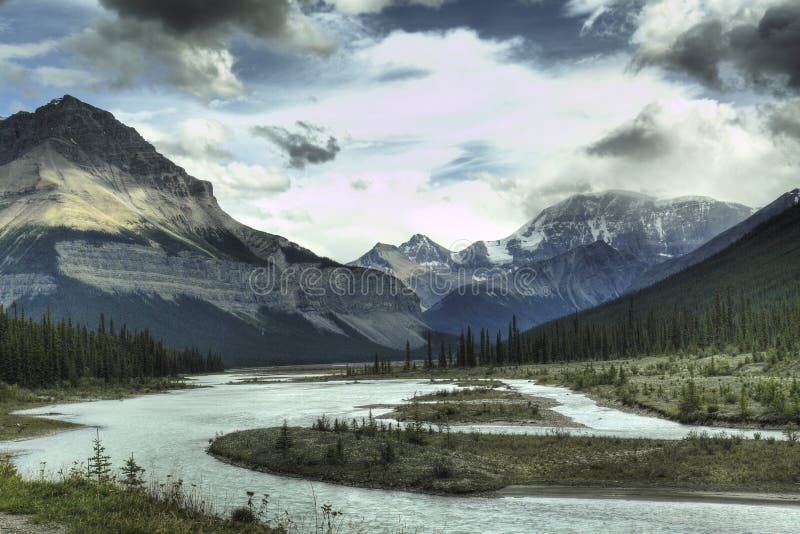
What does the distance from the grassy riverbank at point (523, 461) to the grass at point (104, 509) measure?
40.2 feet

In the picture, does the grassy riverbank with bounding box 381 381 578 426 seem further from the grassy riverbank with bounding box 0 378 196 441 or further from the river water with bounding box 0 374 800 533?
the grassy riverbank with bounding box 0 378 196 441

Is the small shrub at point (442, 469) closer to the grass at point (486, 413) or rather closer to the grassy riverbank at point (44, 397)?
the grass at point (486, 413)

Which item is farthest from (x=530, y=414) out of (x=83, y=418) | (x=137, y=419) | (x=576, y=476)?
(x=83, y=418)

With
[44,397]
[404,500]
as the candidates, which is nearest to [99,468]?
[404,500]

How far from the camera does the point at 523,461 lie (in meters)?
40.9

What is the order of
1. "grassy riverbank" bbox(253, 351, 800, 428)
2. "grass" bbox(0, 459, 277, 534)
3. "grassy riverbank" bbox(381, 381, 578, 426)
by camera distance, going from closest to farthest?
1. "grass" bbox(0, 459, 277, 534)
2. "grassy riverbank" bbox(253, 351, 800, 428)
3. "grassy riverbank" bbox(381, 381, 578, 426)

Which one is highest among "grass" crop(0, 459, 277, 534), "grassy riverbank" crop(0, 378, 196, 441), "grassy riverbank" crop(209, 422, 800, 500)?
"grass" crop(0, 459, 277, 534)

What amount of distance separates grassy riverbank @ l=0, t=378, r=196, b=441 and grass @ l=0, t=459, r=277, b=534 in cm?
3782

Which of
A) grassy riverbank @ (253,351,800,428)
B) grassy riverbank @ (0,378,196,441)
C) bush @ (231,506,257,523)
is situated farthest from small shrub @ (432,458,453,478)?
grassy riverbank @ (0,378,196,441)

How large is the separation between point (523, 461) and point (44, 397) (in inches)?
3994

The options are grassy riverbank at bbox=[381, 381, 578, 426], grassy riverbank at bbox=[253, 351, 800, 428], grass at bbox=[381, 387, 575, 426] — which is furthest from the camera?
grass at bbox=[381, 387, 575, 426]

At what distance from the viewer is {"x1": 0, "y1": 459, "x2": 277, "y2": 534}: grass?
76.9ft

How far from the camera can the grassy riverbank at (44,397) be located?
6619 cm

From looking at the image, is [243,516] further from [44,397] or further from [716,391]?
[44,397]
